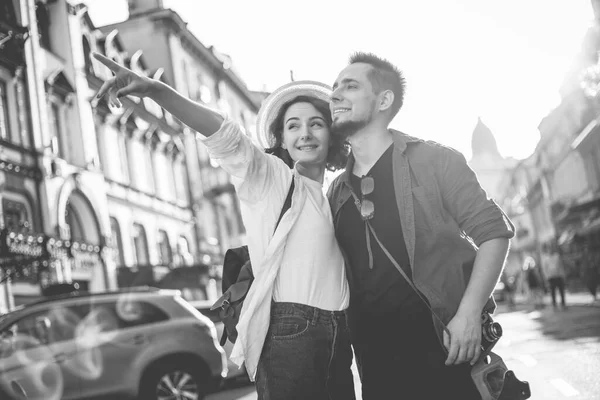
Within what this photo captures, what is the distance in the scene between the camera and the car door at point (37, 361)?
Result: 8742 mm

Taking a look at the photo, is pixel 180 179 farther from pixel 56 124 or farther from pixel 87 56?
pixel 56 124

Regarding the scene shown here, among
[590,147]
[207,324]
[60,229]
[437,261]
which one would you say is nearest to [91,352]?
[207,324]

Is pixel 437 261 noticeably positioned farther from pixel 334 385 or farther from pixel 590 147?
pixel 590 147

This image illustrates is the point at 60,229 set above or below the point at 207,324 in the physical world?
above

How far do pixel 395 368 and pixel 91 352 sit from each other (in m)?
6.84

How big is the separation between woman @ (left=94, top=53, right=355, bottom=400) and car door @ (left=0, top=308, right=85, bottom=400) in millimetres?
6341

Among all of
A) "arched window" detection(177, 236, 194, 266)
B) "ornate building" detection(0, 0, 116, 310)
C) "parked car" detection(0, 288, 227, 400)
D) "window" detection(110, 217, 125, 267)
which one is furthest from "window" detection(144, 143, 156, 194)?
"parked car" detection(0, 288, 227, 400)

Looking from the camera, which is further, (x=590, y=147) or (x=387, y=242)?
(x=590, y=147)

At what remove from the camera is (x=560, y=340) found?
39.4 ft

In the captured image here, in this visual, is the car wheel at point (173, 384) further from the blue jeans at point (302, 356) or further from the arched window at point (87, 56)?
the arched window at point (87, 56)

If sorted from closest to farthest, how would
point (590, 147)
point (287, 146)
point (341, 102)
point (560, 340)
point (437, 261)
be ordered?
point (437, 261), point (341, 102), point (287, 146), point (560, 340), point (590, 147)

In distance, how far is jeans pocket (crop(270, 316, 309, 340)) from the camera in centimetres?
303

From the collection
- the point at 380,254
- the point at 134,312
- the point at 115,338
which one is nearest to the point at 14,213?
the point at 134,312

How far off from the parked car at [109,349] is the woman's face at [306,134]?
6264 millimetres
